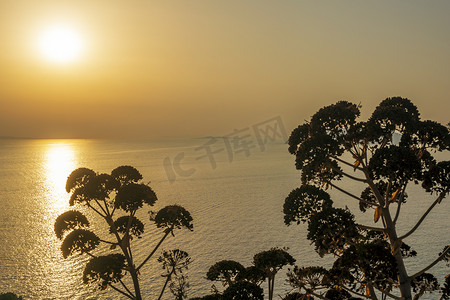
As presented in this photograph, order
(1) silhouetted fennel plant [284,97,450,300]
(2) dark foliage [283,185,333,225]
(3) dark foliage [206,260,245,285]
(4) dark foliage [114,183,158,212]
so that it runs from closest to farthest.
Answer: (1) silhouetted fennel plant [284,97,450,300]
(2) dark foliage [283,185,333,225]
(4) dark foliage [114,183,158,212]
(3) dark foliage [206,260,245,285]

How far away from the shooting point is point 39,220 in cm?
Result: 6281

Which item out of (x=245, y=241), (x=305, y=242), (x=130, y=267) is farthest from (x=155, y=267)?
(x=130, y=267)

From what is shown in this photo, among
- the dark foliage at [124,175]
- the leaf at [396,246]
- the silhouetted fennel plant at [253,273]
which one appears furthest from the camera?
the dark foliage at [124,175]

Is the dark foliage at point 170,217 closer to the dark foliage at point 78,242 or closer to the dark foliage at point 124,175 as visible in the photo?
the dark foliage at point 124,175

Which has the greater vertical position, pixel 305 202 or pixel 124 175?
pixel 124 175

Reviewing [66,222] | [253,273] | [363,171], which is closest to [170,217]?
[253,273]

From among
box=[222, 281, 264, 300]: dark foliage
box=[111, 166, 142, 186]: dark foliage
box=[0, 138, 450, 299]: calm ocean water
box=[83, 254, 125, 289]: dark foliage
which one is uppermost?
box=[111, 166, 142, 186]: dark foliage

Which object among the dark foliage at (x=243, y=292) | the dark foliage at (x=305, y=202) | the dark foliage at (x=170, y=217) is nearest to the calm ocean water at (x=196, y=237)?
the dark foliage at (x=170, y=217)

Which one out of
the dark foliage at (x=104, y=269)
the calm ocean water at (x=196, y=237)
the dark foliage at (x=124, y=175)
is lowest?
the calm ocean water at (x=196, y=237)

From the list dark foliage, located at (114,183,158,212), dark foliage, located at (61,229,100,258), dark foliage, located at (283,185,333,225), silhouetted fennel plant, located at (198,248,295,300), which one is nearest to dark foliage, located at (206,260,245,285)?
silhouetted fennel plant, located at (198,248,295,300)

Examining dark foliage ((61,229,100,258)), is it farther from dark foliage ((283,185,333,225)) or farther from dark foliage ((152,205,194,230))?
dark foliage ((283,185,333,225))

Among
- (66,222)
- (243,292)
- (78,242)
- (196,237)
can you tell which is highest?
(66,222)

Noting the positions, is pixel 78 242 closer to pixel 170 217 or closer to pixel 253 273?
pixel 170 217

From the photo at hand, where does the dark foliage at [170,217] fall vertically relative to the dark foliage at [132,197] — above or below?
below
